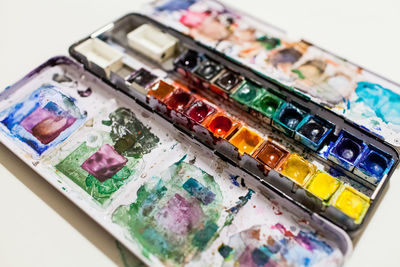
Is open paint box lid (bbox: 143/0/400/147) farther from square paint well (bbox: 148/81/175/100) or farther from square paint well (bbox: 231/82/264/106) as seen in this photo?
square paint well (bbox: 148/81/175/100)

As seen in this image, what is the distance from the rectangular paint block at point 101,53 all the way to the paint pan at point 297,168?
983 mm

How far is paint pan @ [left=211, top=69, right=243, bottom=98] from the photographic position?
1.79m

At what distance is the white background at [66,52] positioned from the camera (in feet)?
4.63

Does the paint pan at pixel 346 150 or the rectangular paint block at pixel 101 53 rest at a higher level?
the paint pan at pixel 346 150

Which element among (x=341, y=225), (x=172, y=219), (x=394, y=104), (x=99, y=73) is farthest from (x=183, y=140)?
(x=394, y=104)

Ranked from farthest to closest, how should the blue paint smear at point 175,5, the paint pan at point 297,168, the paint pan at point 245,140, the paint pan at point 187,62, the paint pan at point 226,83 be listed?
1. the blue paint smear at point 175,5
2. the paint pan at point 187,62
3. the paint pan at point 226,83
4. the paint pan at point 245,140
5. the paint pan at point 297,168

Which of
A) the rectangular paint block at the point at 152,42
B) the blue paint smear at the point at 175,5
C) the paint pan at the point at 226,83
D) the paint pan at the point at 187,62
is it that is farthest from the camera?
the blue paint smear at the point at 175,5

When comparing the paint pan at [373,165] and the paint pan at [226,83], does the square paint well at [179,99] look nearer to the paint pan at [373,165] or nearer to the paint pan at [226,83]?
the paint pan at [226,83]

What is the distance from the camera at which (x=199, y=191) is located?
1490mm

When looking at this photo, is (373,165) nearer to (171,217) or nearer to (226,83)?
(226,83)

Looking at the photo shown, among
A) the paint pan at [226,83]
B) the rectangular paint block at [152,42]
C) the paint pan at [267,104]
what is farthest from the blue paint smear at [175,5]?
the paint pan at [267,104]

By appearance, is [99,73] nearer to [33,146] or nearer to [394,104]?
[33,146]

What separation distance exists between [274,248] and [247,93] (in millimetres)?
755

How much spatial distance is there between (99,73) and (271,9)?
1256 millimetres
